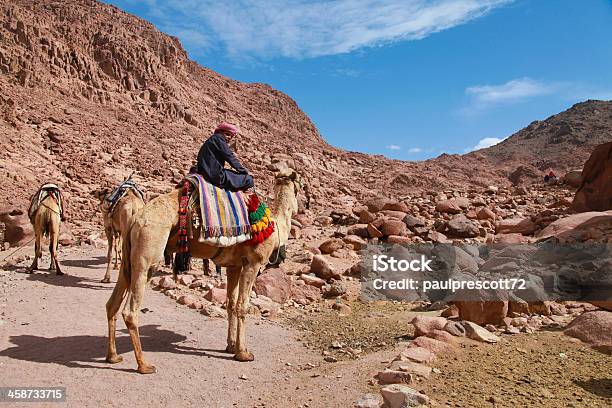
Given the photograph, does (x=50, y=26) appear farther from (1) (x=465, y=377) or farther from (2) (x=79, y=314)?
(1) (x=465, y=377)

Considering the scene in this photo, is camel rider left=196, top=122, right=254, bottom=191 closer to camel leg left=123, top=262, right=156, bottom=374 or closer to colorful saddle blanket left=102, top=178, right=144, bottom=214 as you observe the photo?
camel leg left=123, top=262, right=156, bottom=374

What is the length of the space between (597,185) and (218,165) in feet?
58.9

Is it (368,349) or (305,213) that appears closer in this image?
(368,349)

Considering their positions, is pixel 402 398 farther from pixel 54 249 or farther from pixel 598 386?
pixel 54 249

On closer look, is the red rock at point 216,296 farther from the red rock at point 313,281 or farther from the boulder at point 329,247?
the boulder at point 329,247

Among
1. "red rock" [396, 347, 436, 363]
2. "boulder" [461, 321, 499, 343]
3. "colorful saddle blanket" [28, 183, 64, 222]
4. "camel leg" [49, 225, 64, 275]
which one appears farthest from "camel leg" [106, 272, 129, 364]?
"colorful saddle blanket" [28, 183, 64, 222]

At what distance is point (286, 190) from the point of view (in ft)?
23.3

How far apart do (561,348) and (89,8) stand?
60.5 metres

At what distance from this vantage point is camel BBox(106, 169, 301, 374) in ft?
17.5

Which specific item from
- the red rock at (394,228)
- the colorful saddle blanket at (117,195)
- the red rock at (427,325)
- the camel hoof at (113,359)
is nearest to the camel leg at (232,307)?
the camel hoof at (113,359)

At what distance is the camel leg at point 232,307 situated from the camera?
6.31 m

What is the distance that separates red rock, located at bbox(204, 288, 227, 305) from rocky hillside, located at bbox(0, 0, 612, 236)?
12.4 m

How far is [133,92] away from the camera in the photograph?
45938mm

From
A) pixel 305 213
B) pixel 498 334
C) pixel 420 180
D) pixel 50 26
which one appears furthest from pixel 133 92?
pixel 498 334
